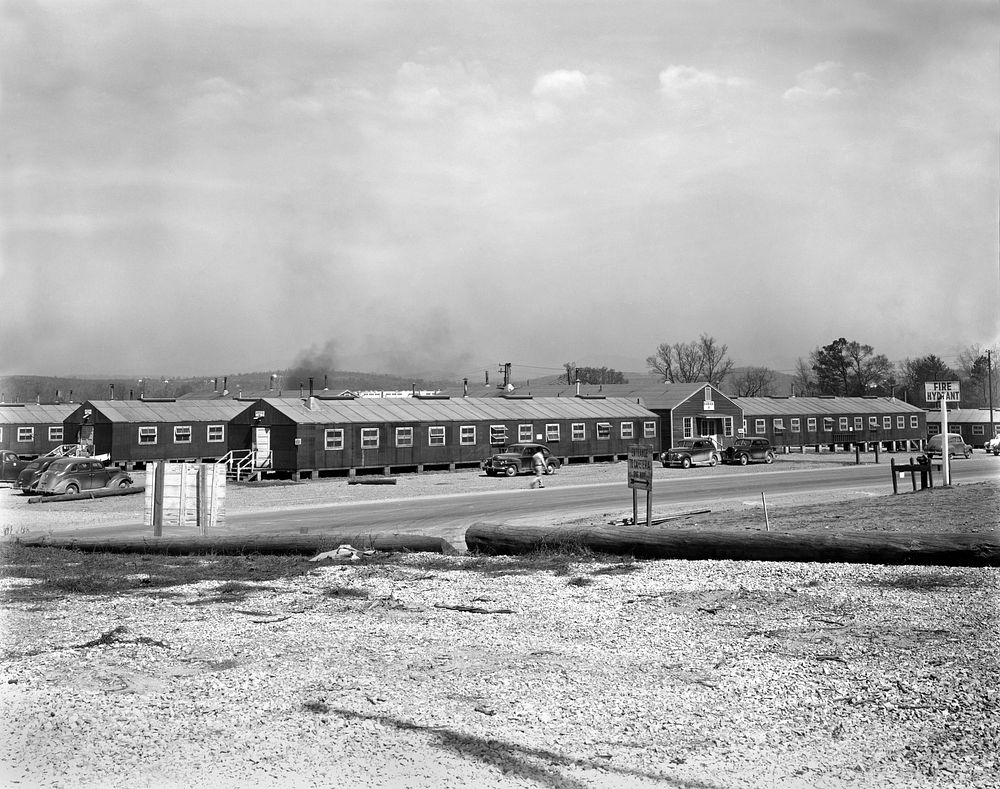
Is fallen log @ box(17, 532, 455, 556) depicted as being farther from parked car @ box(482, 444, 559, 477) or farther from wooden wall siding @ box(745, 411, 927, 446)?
wooden wall siding @ box(745, 411, 927, 446)

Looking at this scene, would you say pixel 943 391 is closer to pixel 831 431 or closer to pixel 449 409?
pixel 449 409

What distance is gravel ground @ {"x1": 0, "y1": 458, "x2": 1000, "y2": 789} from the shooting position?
5832 millimetres

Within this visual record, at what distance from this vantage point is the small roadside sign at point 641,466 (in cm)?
1880

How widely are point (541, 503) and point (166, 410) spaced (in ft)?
109

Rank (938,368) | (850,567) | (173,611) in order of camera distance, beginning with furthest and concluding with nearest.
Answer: (938,368), (850,567), (173,611)

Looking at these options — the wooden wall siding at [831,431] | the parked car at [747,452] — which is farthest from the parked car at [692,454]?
the wooden wall siding at [831,431]

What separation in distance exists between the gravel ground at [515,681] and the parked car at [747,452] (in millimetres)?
46293

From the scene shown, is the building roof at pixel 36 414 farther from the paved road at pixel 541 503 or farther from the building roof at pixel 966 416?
the building roof at pixel 966 416

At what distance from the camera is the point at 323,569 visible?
1331 centimetres

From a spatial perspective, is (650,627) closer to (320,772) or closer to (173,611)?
(320,772)

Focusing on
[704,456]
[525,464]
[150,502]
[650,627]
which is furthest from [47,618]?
[704,456]

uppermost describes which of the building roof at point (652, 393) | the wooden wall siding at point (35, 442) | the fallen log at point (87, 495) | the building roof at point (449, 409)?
the building roof at point (652, 393)

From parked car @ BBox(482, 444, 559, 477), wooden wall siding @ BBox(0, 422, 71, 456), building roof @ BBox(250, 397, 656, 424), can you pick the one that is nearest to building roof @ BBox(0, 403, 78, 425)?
wooden wall siding @ BBox(0, 422, 71, 456)

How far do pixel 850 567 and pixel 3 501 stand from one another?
106 ft
